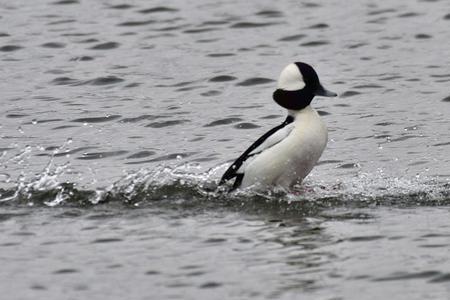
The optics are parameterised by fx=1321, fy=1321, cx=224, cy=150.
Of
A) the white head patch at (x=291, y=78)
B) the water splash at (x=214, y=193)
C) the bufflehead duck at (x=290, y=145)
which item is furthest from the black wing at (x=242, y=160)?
the white head patch at (x=291, y=78)

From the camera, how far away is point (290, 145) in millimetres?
10781

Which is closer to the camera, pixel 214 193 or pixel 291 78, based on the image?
pixel 214 193

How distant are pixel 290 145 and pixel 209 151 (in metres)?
2.20

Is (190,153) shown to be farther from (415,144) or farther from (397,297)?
(397,297)

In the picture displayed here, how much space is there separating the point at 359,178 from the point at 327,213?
137 cm

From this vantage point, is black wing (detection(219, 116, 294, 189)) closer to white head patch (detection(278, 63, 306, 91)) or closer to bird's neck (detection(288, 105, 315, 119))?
bird's neck (detection(288, 105, 315, 119))

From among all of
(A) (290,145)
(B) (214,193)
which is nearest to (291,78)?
(A) (290,145)

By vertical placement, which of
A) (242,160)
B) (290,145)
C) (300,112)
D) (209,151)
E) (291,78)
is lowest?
(209,151)

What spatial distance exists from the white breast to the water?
18 cm

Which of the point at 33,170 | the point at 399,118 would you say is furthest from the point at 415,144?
the point at 33,170

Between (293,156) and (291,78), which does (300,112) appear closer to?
(291,78)

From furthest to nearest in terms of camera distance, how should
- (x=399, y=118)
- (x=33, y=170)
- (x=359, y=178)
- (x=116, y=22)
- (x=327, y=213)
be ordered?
(x=116, y=22), (x=399, y=118), (x=33, y=170), (x=359, y=178), (x=327, y=213)

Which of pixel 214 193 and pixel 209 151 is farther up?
pixel 214 193

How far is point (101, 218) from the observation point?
10227mm
